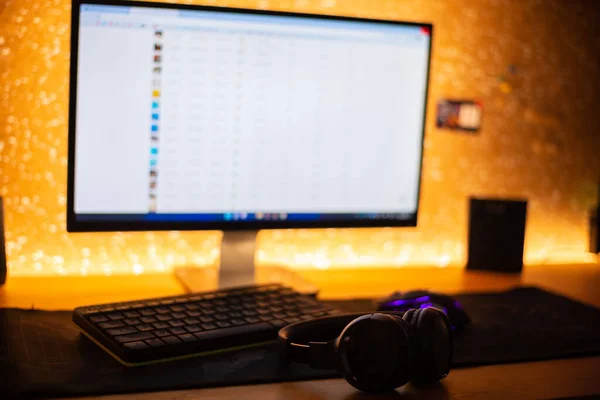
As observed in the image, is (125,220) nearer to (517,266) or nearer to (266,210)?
(266,210)

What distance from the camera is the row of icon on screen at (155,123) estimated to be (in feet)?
3.46

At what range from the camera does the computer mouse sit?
98 cm

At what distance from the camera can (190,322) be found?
89 cm

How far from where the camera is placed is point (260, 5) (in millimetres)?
1331

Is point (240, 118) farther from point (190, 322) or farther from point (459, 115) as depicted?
point (459, 115)

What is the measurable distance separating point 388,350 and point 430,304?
244mm

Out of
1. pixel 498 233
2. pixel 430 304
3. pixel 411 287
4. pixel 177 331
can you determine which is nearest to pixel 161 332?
pixel 177 331

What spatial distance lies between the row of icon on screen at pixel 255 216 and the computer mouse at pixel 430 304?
0.23 metres

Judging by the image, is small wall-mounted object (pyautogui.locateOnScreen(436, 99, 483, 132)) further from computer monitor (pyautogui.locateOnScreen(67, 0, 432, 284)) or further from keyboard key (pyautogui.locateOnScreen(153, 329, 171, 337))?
keyboard key (pyautogui.locateOnScreen(153, 329, 171, 337))

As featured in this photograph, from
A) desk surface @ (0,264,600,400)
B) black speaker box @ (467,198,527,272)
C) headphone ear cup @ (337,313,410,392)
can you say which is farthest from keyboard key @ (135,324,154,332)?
black speaker box @ (467,198,527,272)

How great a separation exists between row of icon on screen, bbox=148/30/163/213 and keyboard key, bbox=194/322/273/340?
297 mm

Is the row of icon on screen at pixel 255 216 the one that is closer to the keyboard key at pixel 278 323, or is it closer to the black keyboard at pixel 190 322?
the black keyboard at pixel 190 322

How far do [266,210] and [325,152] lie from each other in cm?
14

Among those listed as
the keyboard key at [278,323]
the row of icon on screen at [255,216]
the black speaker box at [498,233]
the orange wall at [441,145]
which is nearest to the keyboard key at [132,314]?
the keyboard key at [278,323]
